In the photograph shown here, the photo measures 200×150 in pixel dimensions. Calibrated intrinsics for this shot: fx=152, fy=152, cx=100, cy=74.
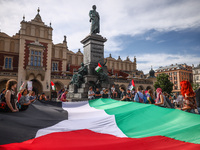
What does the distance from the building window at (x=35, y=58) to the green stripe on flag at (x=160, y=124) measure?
3090 centimetres

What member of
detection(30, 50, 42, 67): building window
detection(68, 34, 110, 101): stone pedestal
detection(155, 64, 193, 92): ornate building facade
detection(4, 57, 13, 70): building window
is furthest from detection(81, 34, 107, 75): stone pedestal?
detection(155, 64, 193, 92): ornate building facade

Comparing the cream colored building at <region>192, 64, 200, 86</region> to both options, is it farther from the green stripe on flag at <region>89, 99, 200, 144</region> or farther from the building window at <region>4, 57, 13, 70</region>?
the green stripe on flag at <region>89, 99, 200, 144</region>

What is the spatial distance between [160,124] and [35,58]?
106 ft

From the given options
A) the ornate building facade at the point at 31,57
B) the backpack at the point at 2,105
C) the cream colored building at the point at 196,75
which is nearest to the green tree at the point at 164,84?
the ornate building facade at the point at 31,57

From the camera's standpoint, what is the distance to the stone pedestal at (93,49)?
14031 millimetres

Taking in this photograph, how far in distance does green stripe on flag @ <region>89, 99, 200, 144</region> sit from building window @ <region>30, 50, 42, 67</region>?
101 ft

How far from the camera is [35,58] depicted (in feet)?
105

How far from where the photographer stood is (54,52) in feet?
121

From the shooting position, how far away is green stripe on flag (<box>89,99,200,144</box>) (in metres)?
3.03

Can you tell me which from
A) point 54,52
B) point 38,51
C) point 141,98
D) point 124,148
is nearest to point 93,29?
point 141,98

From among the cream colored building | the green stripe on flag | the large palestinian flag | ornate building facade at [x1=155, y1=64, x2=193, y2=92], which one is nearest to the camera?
the large palestinian flag

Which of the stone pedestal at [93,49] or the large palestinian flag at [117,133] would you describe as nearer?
the large palestinian flag at [117,133]

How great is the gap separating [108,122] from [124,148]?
1680mm

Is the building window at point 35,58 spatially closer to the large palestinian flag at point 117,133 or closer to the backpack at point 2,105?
the backpack at point 2,105
